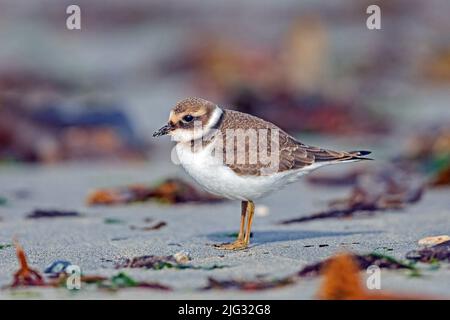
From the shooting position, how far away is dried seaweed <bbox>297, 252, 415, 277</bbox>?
4508 millimetres

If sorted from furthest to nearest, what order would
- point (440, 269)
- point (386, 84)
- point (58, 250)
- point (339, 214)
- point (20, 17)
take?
point (20, 17) < point (386, 84) < point (339, 214) < point (58, 250) < point (440, 269)

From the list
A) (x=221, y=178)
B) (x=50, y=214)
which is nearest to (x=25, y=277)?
(x=221, y=178)

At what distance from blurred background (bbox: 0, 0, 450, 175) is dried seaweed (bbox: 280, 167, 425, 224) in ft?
3.45

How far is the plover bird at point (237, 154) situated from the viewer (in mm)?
5195

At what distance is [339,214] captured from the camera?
249 inches

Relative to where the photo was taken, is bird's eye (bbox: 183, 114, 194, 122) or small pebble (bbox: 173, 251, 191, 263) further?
bird's eye (bbox: 183, 114, 194, 122)

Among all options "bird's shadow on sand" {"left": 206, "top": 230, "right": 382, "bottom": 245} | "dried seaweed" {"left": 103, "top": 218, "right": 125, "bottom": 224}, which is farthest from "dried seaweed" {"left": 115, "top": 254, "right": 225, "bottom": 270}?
"dried seaweed" {"left": 103, "top": 218, "right": 125, "bottom": 224}

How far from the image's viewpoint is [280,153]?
17.7ft

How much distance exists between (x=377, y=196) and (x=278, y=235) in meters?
1.21

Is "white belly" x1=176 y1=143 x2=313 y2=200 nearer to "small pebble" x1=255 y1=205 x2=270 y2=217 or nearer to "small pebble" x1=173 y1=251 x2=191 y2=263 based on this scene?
"small pebble" x1=173 y1=251 x2=191 y2=263

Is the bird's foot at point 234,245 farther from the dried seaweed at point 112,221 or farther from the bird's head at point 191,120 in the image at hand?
the dried seaweed at point 112,221

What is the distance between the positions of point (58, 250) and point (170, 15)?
425 inches
